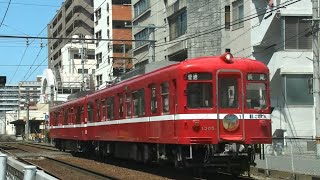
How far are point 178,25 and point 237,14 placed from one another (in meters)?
Result: 7.12

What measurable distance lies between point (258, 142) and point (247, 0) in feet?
62.0

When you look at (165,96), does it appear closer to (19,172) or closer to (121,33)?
(19,172)

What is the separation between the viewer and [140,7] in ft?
167

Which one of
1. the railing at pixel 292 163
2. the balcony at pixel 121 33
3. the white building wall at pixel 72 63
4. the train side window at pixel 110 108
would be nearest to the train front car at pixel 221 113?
the railing at pixel 292 163

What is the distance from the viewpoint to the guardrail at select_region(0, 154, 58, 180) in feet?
20.0

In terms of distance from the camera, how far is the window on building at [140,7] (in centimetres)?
4808

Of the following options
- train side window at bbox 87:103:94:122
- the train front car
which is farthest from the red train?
train side window at bbox 87:103:94:122

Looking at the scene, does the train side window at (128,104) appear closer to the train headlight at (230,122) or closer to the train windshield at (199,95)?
the train windshield at (199,95)

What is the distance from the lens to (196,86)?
14.3 meters

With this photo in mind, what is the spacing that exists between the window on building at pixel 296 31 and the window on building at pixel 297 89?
1746 millimetres

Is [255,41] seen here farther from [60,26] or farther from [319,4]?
[60,26]

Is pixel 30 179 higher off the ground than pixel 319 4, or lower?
lower

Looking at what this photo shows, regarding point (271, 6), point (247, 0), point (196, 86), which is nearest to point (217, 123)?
point (196, 86)

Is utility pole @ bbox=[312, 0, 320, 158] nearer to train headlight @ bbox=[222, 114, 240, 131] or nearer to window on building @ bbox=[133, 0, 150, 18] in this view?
train headlight @ bbox=[222, 114, 240, 131]
